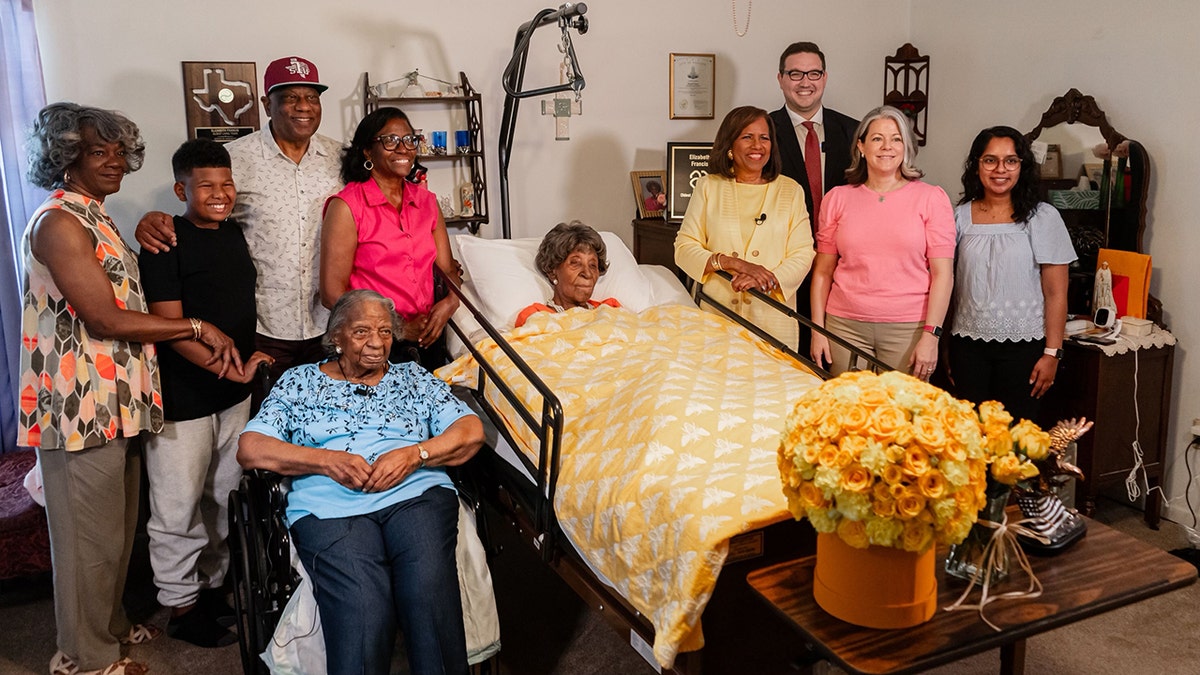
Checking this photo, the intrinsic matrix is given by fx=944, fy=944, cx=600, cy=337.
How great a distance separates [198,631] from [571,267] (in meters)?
1.57

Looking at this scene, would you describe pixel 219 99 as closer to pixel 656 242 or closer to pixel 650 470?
pixel 656 242

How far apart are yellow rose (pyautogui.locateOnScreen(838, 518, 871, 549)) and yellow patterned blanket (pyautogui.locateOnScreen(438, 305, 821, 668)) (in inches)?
12.3

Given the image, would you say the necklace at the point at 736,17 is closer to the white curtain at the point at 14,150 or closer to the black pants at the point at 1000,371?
the black pants at the point at 1000,371

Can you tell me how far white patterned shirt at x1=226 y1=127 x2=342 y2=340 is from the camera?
2.84 metres

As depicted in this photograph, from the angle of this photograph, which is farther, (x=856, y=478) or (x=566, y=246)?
(x=566, y=246)

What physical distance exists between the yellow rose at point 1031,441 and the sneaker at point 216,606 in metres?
2.28

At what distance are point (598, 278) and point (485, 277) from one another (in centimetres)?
38

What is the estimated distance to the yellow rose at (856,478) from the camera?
1.46m

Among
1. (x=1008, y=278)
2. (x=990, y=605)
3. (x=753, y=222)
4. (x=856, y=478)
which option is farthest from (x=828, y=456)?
(x=1008, y=278)

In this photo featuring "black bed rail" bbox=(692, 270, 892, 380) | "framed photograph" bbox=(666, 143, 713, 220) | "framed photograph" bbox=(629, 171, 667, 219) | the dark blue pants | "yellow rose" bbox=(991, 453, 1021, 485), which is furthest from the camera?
"framed photograph" bbox=(629, 171, 667, 219)

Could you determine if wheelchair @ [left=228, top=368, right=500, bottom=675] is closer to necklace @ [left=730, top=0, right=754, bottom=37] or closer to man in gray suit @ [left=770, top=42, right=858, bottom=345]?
man in gray suit @ [left=770, top=42, right=858, bottom=345]

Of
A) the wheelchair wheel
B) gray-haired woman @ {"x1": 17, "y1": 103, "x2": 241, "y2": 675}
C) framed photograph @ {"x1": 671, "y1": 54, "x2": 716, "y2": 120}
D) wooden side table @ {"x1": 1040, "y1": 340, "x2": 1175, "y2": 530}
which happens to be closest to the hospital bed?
the wheelchair wheel

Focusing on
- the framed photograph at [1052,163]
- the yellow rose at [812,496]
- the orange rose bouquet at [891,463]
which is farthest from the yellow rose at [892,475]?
the framed photograph at [1052,163]

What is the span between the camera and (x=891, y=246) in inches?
114
